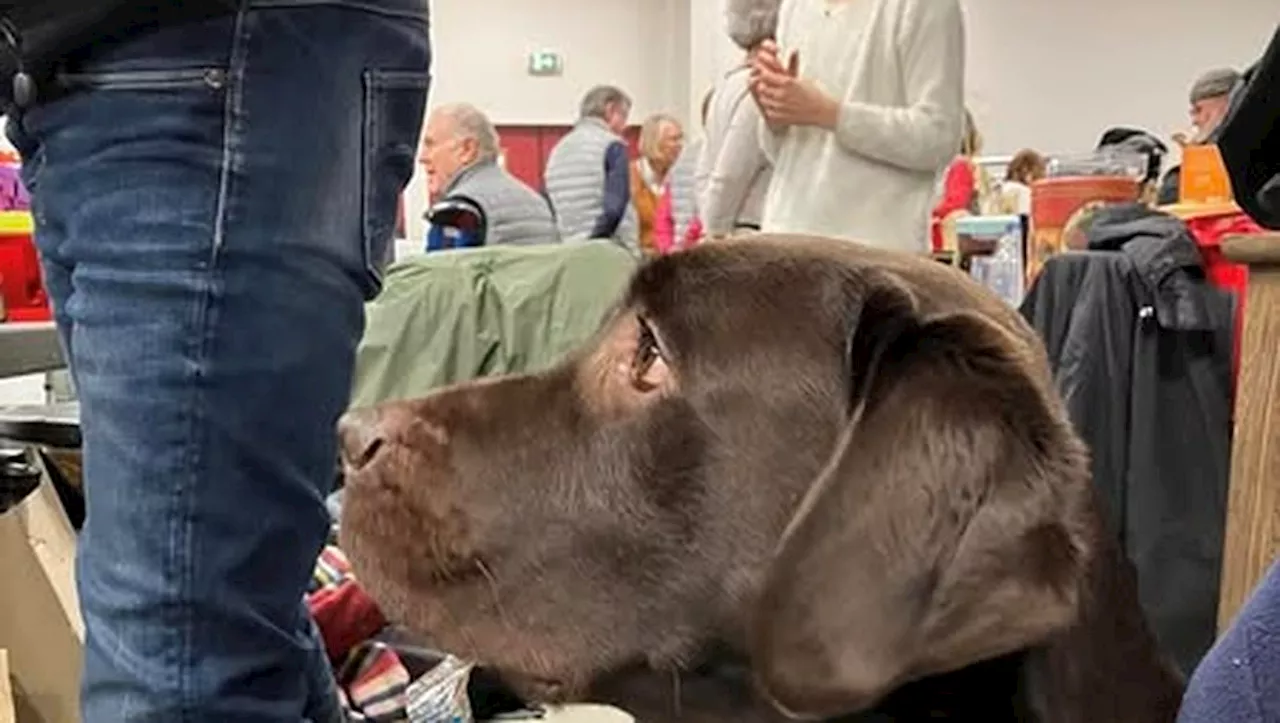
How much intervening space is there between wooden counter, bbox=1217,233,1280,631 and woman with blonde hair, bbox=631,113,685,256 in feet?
17.1

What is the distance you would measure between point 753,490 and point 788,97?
146 cm

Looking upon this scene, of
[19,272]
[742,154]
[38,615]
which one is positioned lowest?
[38,615]

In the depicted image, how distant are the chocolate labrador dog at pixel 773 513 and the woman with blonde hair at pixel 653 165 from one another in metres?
6.13

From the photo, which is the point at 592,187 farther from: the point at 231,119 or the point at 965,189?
the point at 231,119

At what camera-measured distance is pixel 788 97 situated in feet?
7.99

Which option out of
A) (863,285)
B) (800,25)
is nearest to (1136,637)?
(863,285)

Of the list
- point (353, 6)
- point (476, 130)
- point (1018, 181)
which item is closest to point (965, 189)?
point (1018, 181)

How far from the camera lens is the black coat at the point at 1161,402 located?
2.75 meters

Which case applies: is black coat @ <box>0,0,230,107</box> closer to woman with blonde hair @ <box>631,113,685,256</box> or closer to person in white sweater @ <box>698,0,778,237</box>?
person in white sweater @ <box>698,0,778,237</box>

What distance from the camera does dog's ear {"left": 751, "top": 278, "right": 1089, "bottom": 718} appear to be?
2.96 feet

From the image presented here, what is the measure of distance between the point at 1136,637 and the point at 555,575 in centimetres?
37

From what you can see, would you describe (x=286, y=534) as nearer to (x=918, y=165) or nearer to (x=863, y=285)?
(x=863, y=285)

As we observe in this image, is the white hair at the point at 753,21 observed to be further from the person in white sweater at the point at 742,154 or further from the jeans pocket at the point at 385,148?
the jeans pocket at the point at 385,148

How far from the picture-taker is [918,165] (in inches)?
97.7
